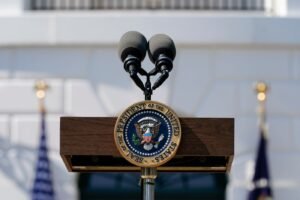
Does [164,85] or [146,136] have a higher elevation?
→ [164,85]

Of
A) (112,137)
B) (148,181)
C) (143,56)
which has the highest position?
(143,56)

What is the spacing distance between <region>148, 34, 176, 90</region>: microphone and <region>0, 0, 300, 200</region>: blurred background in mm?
3803

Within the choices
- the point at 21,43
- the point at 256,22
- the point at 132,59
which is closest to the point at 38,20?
the point at 21,43

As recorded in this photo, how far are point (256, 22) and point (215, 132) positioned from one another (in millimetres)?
4227

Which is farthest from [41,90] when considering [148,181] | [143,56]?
[148,181]

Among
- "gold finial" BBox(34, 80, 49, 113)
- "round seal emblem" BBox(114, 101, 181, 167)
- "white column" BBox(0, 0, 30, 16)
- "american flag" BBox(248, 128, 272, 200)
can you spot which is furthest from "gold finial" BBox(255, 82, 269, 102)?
"round seal emblem" BBox(114, 101, 181, 167)

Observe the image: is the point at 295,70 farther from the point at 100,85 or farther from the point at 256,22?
the point at 100,85

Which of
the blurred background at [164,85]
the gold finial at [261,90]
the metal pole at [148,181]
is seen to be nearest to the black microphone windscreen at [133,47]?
the metal pole at [148,181]

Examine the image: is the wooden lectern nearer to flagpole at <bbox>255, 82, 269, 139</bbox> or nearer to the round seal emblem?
the round seal emblem

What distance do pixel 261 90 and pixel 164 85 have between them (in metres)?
0.94

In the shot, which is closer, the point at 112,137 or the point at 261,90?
the point at 112,137

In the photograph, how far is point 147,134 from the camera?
611cm

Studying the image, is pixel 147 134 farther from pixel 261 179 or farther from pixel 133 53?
pixel 261 179

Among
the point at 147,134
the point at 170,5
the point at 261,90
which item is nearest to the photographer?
the point at 147,134
